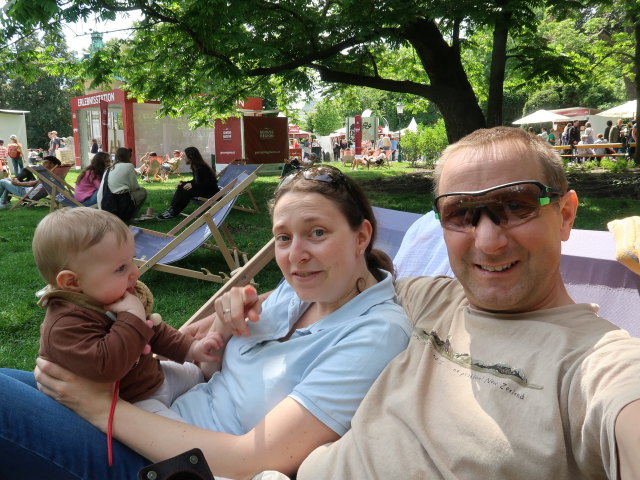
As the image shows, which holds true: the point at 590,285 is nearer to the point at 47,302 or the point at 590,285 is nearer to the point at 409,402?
the point at 409,402

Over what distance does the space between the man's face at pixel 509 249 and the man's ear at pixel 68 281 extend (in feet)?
3.91

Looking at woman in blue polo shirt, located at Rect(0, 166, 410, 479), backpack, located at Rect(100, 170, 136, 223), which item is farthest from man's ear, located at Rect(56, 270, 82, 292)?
backpack, located at Rect(100, 170, 136, 223)

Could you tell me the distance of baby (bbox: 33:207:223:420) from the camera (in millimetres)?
1668

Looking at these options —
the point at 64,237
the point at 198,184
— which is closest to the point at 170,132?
the point at 198,184

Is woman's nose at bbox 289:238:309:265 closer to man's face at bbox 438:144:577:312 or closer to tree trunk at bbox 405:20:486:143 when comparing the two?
man's face at bbox 438:144:577:312

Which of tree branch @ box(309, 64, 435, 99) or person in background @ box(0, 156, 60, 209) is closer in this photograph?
tree branch @ box(309, 64, 435, 99)

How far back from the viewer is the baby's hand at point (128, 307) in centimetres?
181

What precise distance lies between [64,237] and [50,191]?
35.6 feet

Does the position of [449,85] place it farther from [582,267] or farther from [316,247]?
[316,247]

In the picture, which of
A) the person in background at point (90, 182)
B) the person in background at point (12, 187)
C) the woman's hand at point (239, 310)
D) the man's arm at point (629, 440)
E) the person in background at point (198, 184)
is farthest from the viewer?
the person in background at point (12, 187)

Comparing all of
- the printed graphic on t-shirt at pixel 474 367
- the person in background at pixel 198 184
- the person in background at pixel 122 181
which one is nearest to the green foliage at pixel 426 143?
the person in background at pixel 198 184

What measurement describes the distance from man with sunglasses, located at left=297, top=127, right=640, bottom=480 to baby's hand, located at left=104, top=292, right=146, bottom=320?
0.74 m

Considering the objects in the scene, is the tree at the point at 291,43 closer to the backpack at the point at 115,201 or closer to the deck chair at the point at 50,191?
the deck chair at the point at 50,191

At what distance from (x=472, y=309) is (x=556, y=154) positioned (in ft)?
1.69
